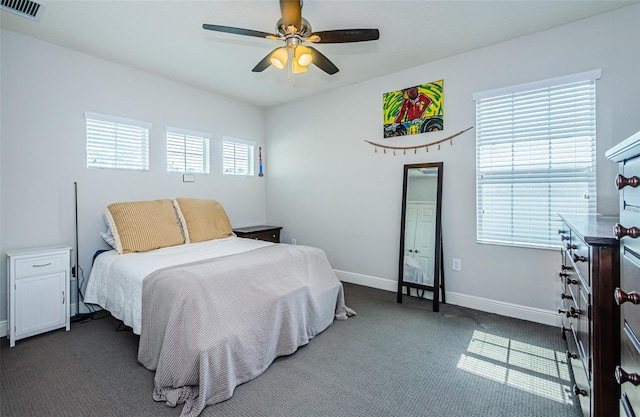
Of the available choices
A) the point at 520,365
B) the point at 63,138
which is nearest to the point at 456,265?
the point at 520,365

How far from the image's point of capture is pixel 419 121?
334 cm

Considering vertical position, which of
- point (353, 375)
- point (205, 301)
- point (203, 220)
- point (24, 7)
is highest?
point (24, 7)

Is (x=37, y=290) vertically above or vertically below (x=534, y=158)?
below

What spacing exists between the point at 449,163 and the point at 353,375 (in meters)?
2.33

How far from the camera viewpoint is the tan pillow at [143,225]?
285cm

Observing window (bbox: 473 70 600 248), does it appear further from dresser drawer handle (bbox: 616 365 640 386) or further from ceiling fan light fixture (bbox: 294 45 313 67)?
dresser drawer handle (bbox: 616 365 640 386)

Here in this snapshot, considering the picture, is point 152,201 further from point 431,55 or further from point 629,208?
point 629,208

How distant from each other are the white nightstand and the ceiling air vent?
190cm

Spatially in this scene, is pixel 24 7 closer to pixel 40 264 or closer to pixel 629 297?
pixel 40 264

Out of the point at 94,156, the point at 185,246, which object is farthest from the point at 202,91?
the point at 185,246

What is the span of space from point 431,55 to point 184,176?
3268mm

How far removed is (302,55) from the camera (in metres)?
2.24

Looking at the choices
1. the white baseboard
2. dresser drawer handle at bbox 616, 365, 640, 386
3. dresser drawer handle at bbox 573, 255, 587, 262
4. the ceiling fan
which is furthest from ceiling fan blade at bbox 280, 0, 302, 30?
the white baseboard

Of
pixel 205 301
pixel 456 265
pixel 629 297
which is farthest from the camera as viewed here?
pixel 456 265
